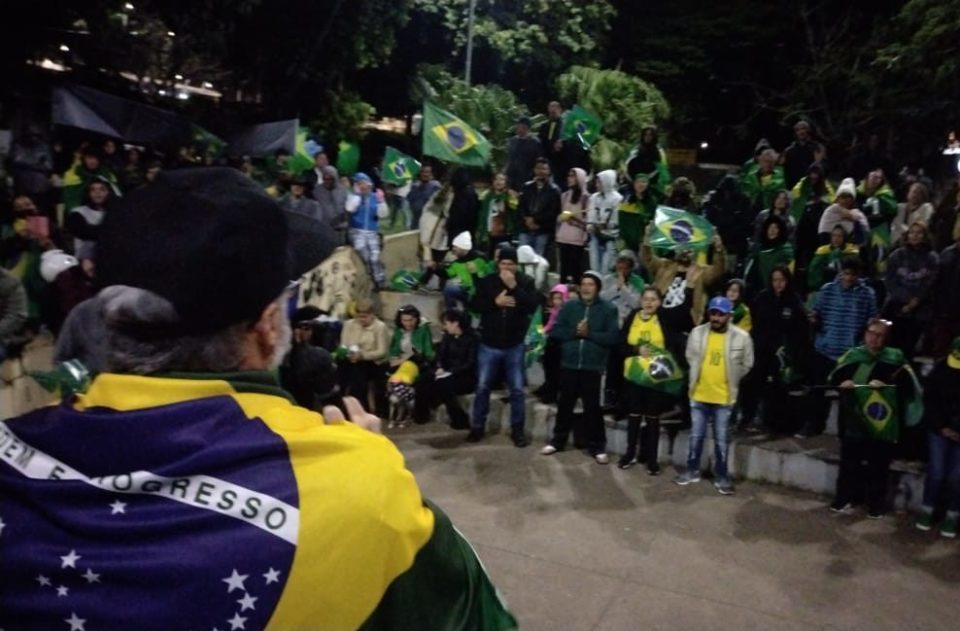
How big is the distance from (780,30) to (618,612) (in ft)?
54.3

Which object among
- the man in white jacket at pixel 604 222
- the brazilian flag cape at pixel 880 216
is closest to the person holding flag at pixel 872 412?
the brazilian flag cape at pixel 880 216

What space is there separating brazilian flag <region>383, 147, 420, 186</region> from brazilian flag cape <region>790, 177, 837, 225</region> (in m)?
5.49

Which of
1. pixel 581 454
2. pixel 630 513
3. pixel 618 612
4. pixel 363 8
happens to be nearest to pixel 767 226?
pixel 581 454

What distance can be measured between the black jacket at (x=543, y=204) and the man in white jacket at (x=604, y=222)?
1.44 ft

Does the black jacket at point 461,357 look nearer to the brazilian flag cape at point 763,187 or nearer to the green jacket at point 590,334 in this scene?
the green jacket at point 590,334

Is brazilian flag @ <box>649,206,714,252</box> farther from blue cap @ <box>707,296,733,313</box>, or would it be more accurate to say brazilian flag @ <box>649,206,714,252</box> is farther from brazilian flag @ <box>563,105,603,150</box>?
brazilian flag @ <box>563,105,603,150</box>

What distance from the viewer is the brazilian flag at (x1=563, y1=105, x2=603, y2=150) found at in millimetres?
12031

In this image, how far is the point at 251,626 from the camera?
1.11 meters

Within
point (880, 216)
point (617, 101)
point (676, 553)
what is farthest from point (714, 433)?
point (617, 101)

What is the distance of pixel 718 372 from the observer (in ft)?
24.9

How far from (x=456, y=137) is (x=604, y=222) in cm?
245

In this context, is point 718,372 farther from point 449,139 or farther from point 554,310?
point 449,139

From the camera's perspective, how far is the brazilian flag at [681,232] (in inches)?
339

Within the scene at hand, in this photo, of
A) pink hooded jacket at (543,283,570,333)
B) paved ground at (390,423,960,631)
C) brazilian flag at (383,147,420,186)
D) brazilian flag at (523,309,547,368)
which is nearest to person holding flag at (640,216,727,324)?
pink hooded jacket at (543,283,570,333)
